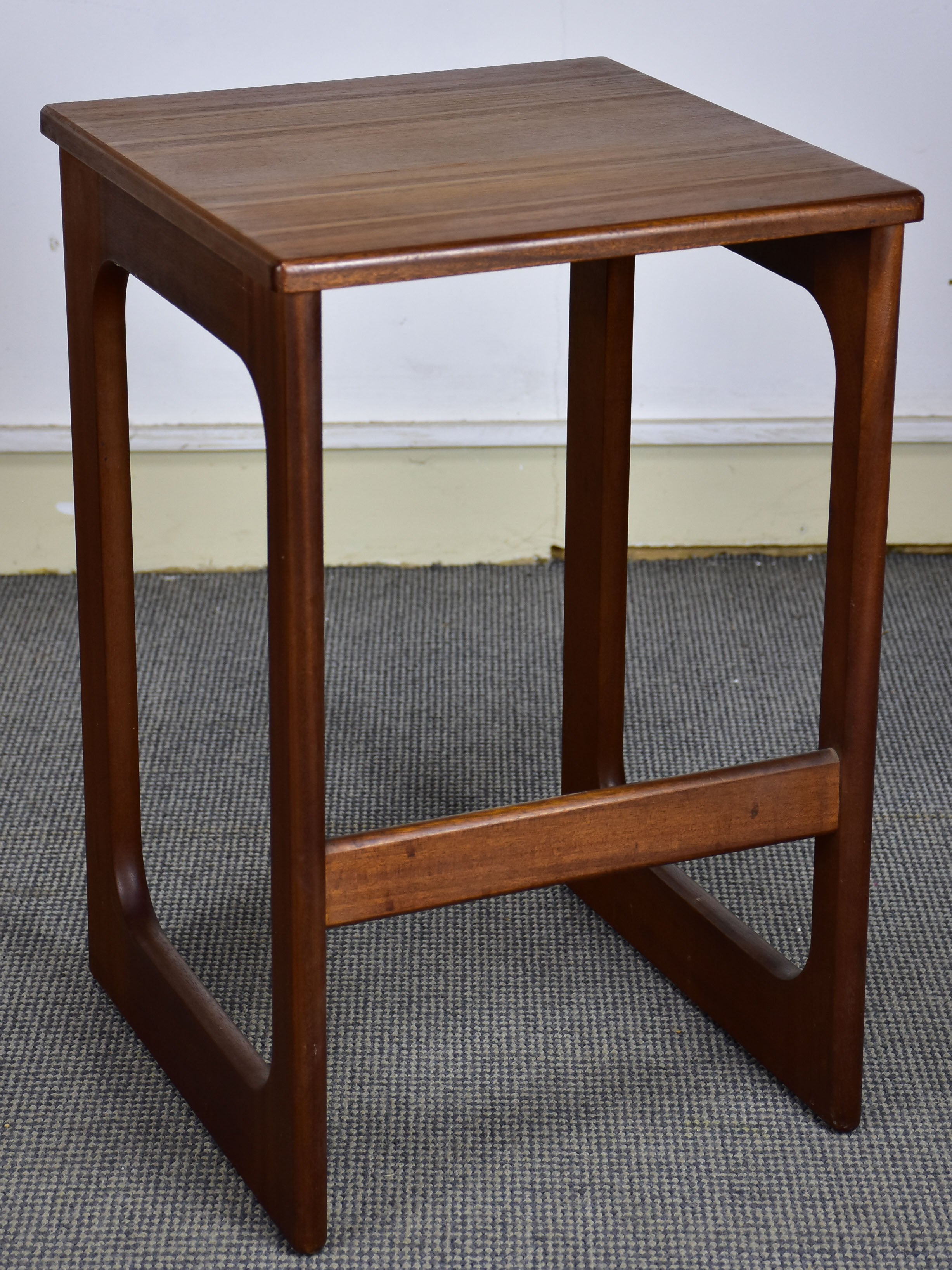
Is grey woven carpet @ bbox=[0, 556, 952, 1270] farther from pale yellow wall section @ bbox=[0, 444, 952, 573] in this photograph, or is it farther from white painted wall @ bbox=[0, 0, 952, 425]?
white painted wall @ bbox=[0, 0, 952, 425]

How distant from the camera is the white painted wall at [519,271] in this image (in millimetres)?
1867

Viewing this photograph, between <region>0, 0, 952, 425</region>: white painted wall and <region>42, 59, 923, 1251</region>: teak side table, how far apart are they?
66 cm

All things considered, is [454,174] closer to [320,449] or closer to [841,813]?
[320,449]

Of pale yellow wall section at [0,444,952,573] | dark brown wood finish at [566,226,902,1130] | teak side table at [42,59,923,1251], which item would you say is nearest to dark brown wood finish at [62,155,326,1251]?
teak side table at [42,59,923,1251]

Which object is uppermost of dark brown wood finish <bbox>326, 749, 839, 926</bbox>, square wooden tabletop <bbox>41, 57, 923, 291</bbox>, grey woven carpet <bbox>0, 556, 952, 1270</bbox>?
square wooden tabletop <bbox>41, 57, 923, 291</bbox>

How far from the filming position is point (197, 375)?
78.5 inches

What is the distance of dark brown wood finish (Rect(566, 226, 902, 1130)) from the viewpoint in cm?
100

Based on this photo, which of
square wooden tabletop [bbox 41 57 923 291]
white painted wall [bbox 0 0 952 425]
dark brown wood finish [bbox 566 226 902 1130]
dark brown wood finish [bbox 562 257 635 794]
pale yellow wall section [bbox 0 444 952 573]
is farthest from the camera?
pale yellow wall section [bbox 0 444 952 573]

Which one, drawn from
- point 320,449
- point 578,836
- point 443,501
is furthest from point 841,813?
point 443,501

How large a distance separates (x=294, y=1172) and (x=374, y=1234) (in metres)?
0.08

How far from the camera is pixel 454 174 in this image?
98cm

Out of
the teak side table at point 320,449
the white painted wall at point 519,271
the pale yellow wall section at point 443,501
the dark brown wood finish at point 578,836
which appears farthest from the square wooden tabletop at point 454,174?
the pale yellow wall section at point 443,501

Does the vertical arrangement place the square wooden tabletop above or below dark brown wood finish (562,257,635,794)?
above

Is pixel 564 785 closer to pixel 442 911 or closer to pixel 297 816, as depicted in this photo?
pixel 442 911
